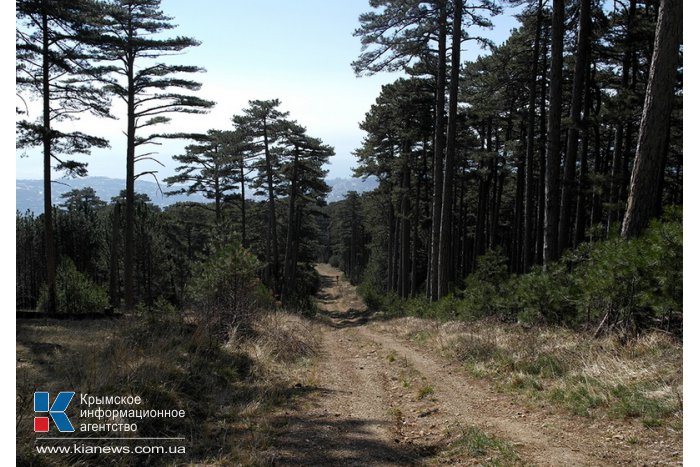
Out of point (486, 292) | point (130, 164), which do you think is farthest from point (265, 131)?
point (486, 292)

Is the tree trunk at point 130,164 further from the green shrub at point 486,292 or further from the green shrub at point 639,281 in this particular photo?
the green shrub at point 639,281

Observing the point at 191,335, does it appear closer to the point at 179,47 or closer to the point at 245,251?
the point at 245,251

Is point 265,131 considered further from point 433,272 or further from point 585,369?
point 585,369

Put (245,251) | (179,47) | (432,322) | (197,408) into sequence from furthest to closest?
(179,47), (432,322), (245,251), (197,408)

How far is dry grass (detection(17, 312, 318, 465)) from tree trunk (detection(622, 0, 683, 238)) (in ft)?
21.8

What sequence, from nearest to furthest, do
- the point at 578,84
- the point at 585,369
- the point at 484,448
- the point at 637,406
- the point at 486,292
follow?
the point at 484,448 < the point at 637,406 < the point at 585,369 < the point at 486,292 < the point at 578,84

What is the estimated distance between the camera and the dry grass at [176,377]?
4.93 meters

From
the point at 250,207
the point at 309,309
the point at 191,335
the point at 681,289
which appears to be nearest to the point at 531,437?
the point at 681,289

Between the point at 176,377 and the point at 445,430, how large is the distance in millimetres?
3881

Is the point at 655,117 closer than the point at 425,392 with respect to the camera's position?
No

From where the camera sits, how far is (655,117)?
7355mm

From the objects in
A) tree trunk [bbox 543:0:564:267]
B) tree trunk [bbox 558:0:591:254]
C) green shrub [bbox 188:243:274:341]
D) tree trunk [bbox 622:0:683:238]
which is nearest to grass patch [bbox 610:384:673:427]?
tree trunk [bbox 622:0:683:238]

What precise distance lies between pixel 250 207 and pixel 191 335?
1254 inches

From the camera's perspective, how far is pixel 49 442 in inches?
165
